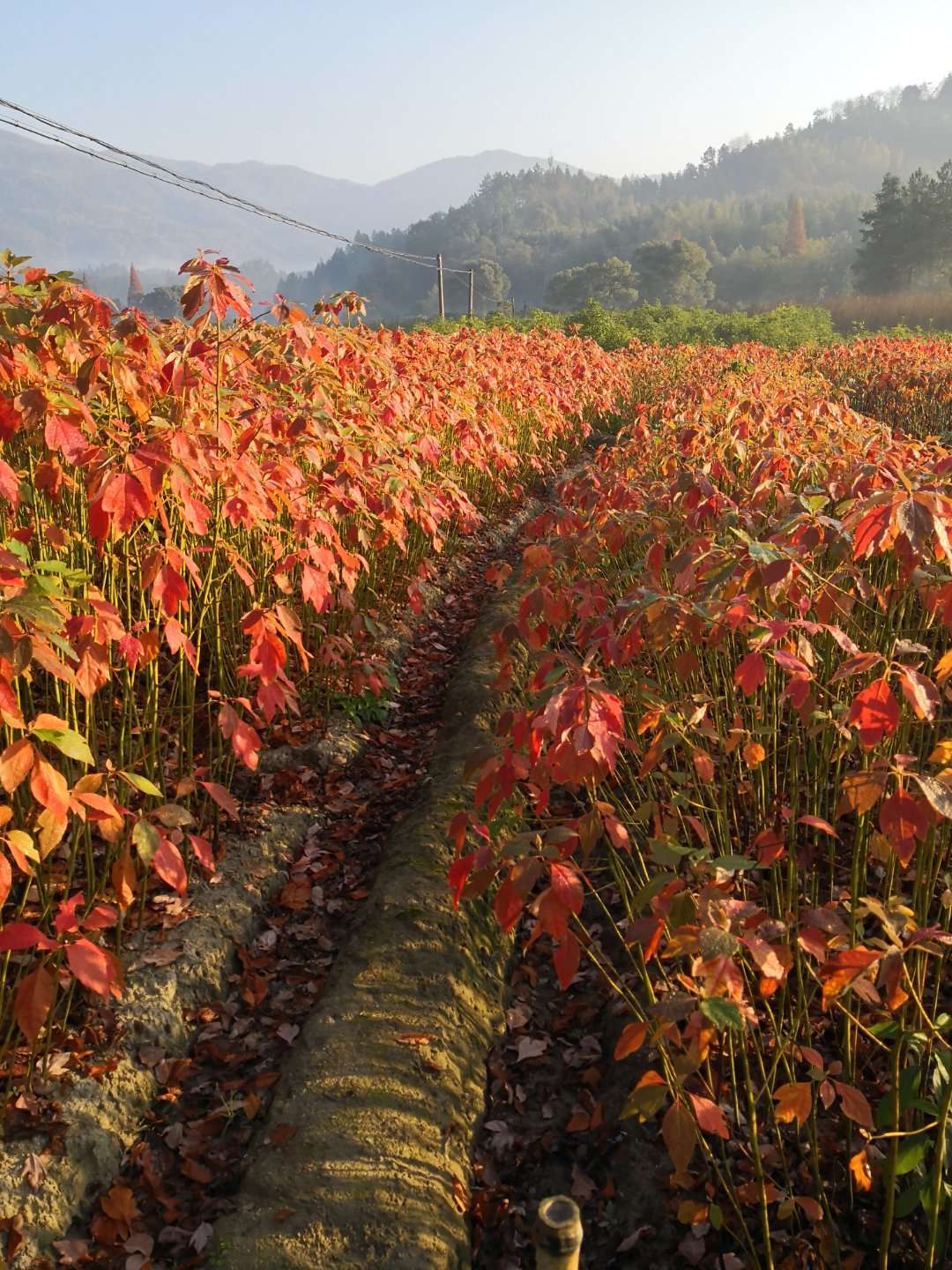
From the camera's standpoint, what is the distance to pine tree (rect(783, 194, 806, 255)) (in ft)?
285

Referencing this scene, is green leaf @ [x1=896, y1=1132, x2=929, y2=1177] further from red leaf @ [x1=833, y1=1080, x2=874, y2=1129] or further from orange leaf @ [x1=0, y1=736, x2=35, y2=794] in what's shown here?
orange leaf @ [x1=0, y1=736, x2=35, y2=794]

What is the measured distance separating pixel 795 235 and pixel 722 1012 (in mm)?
103875

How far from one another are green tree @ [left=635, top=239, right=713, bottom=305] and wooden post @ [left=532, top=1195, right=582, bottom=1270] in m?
80.7

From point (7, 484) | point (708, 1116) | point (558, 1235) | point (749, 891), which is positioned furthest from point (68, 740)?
point (749, 891)

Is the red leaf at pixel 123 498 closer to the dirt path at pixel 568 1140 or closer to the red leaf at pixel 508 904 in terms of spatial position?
the red leaf at pixel 508 904

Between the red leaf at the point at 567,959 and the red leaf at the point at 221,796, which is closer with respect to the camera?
the red leaf at the point at 567,959

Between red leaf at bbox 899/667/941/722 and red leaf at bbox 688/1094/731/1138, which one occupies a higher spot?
red leaf at bbox 899/667/941/722

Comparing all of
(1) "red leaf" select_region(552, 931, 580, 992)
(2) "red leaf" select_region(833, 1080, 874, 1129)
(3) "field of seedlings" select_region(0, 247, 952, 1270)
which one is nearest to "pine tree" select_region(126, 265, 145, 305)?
(3) "field of seedlings" select_region(0, 247, 952, 1270)

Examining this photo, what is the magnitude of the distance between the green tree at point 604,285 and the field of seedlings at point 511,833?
74603 millimetres

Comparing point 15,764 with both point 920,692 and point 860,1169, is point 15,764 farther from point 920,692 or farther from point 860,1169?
point 860,1169

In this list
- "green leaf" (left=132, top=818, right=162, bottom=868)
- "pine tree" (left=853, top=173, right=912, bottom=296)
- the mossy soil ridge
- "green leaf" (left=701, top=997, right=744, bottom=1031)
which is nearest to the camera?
"green leaf" (left=701, top=997, right=744, bottom=1031)

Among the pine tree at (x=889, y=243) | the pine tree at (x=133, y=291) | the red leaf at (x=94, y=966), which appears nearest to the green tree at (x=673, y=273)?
the pine tree at (x=889, y=243)

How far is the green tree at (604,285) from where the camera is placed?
239ft

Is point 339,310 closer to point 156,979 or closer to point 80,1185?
point 156,979
